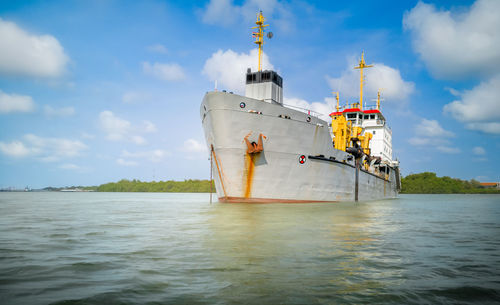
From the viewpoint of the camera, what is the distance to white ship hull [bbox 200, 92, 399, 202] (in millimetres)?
17938

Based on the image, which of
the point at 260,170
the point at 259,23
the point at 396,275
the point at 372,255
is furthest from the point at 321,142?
the point at 396,275

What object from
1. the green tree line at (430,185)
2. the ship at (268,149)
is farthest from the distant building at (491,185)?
the ship at (268,149)

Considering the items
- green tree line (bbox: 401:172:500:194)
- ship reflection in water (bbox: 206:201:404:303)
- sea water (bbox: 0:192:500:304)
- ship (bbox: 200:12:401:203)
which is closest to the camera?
sea water (bbox: 0:192:500:304)

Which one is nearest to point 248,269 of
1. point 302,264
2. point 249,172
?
point 302,264

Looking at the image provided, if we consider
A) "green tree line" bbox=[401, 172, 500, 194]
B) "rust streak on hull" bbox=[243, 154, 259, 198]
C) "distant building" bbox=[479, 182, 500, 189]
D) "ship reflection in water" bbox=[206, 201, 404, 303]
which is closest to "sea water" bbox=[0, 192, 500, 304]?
"ship reflection in water" bbox=[206, 201, 404, 303]

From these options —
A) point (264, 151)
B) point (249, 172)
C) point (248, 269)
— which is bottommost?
point (248, 269)

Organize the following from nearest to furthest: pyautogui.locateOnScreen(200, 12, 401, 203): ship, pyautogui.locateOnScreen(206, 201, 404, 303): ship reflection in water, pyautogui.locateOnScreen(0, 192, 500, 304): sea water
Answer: pyautogui.locateOnScreen(0, 192, 500, 304): sea water < pyautogui.locateOnScreen(206, 201, 404, 303): ship reflection in water < pyautogui.locateOnScreen(200, 12, 401, 203): ship

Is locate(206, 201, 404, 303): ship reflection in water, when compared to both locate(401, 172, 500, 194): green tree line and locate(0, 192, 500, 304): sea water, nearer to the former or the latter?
locate(0, 192, 500, 304): sea water

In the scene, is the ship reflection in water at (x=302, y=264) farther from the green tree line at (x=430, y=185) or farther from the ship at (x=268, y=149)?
the green tree line at (x=430, y=185)

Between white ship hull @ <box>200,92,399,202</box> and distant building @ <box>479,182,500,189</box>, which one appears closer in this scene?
white ship hull @ <box>200,92,399,202</box>

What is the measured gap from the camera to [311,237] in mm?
7254

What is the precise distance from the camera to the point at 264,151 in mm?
18109

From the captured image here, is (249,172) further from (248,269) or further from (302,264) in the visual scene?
(248,269)

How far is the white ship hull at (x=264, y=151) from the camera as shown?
17938 mm
